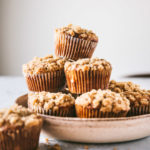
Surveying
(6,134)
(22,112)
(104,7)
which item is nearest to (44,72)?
(22,112)

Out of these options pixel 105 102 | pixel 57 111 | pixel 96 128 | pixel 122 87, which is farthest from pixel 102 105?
pixel 122 87

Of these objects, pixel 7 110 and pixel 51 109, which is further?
pixel 51 109

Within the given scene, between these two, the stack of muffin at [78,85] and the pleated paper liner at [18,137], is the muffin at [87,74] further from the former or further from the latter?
the pleated paper liner at [18,137]

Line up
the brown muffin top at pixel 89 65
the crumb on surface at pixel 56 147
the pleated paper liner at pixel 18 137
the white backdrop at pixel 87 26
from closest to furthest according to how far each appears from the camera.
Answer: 1. the pleated paper liner at pixel 18 137
2. the crumb on surface at pixel 56 147
3. the brown muffin top at pixel 89 65
4. the white backdrop at pixel 87 26

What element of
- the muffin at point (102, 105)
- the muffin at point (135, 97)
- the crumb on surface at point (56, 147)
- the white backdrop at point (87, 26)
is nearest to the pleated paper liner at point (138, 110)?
the muffin at point (135, 97)

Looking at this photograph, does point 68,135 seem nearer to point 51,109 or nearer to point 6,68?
point 51,109
